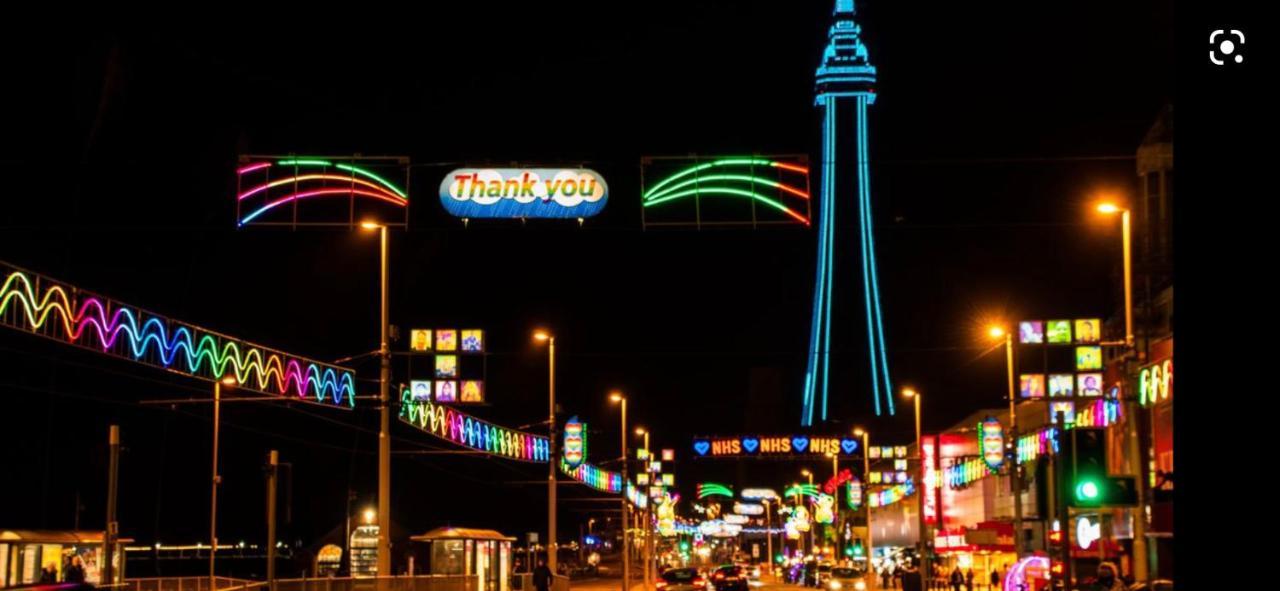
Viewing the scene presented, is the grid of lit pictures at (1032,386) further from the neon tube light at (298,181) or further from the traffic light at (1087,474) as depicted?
the traffic light at (1087,474)

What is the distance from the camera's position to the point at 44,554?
40375 millimetres

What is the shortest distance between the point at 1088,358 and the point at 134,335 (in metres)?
30.5

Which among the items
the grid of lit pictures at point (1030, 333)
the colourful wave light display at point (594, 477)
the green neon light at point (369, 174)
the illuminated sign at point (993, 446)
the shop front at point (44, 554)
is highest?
the green neon light at point (369, 174)

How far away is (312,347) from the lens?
231 ft

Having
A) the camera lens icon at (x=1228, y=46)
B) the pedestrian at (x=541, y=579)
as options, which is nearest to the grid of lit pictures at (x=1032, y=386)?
the pedestrian at (x=541, y=579)

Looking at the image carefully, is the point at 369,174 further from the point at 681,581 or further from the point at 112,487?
the point at 681,581

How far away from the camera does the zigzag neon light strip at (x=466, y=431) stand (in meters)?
43.4

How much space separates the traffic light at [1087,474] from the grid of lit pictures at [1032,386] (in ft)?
105

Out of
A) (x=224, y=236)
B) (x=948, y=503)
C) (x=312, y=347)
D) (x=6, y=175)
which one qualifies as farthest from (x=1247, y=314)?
(x=948, y=503)

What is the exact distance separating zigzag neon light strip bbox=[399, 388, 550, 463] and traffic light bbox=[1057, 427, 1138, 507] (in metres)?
25.1

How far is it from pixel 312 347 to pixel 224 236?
10593 mm

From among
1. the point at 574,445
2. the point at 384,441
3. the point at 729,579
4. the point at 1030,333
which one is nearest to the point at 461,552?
the point at 384,441

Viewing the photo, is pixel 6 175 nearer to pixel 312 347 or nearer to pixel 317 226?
pixel 317 226

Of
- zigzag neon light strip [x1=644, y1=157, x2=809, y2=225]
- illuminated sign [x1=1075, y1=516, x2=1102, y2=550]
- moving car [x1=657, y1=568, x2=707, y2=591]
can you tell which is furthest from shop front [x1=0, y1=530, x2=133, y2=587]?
illuminated sign [x1=1075, y1=516, x2=1102, y2=550]
